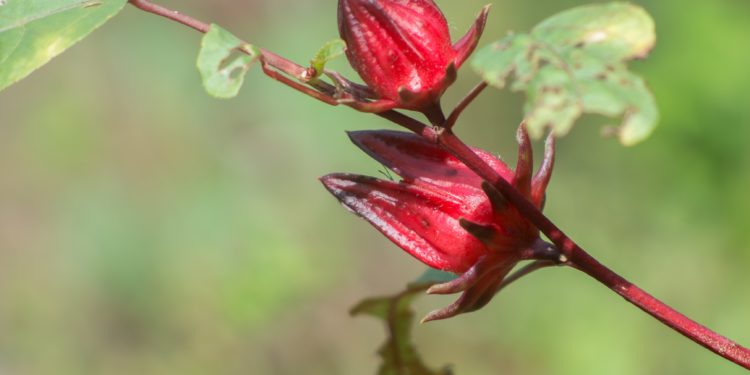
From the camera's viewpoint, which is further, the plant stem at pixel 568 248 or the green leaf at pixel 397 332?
the green leaf at pixel 397 332

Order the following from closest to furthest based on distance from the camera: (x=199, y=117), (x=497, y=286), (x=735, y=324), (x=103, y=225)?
(x=497, y=286) → (x=735, y=324) → (x=103, y=225) → (x=199, y=117)

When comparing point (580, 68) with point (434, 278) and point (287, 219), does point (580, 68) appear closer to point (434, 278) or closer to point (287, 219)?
point (434, 278)

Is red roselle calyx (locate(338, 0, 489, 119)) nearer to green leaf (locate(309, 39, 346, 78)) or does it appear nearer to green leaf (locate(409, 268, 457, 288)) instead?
green leaf (locate(309, 39, 346, 78))

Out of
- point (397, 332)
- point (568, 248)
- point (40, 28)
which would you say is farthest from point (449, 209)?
point (397, 332)

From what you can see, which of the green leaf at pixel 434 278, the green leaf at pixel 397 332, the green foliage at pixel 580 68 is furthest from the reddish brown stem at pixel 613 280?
the green leaf at pixel 397 332

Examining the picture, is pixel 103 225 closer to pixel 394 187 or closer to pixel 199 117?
pixel 199 117

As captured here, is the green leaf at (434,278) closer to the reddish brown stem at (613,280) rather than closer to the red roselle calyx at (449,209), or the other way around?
the red roselle calyx at (449,209)

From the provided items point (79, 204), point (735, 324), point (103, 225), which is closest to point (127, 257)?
point (103, 225)
